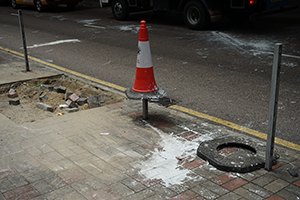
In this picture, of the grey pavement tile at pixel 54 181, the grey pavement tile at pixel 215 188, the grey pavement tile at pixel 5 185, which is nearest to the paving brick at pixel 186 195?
the grey pavement tile at pixel 215 188

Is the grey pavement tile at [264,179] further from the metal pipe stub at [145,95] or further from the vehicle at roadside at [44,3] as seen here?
the vehicle at roadside at [44,3]

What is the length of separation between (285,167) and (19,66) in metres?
6.18

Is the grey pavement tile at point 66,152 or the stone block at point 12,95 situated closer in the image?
the grey pavement tile at point 66,152

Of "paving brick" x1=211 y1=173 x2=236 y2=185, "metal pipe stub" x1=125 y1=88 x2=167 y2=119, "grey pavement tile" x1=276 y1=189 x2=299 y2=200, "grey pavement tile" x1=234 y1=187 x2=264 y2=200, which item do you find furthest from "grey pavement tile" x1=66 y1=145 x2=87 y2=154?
"grey pavement tile" x1=276 y1=189 x2=299 y2=200

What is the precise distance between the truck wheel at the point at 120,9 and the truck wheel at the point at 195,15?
3.17m

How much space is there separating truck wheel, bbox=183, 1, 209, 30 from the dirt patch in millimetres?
6146

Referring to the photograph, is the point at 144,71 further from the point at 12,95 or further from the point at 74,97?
the point at 12,95

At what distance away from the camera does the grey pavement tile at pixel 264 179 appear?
3240mm

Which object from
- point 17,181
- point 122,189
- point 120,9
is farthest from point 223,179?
A: point 120,9

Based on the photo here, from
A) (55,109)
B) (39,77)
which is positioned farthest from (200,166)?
(39,77)

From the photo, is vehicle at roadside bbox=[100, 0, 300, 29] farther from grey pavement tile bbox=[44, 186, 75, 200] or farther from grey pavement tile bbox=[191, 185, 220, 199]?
grey pavement tile bbox=[44, 186, 75, 200]

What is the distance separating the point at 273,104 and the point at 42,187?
225cm

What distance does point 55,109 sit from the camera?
562cm

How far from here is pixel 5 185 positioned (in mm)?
3250
